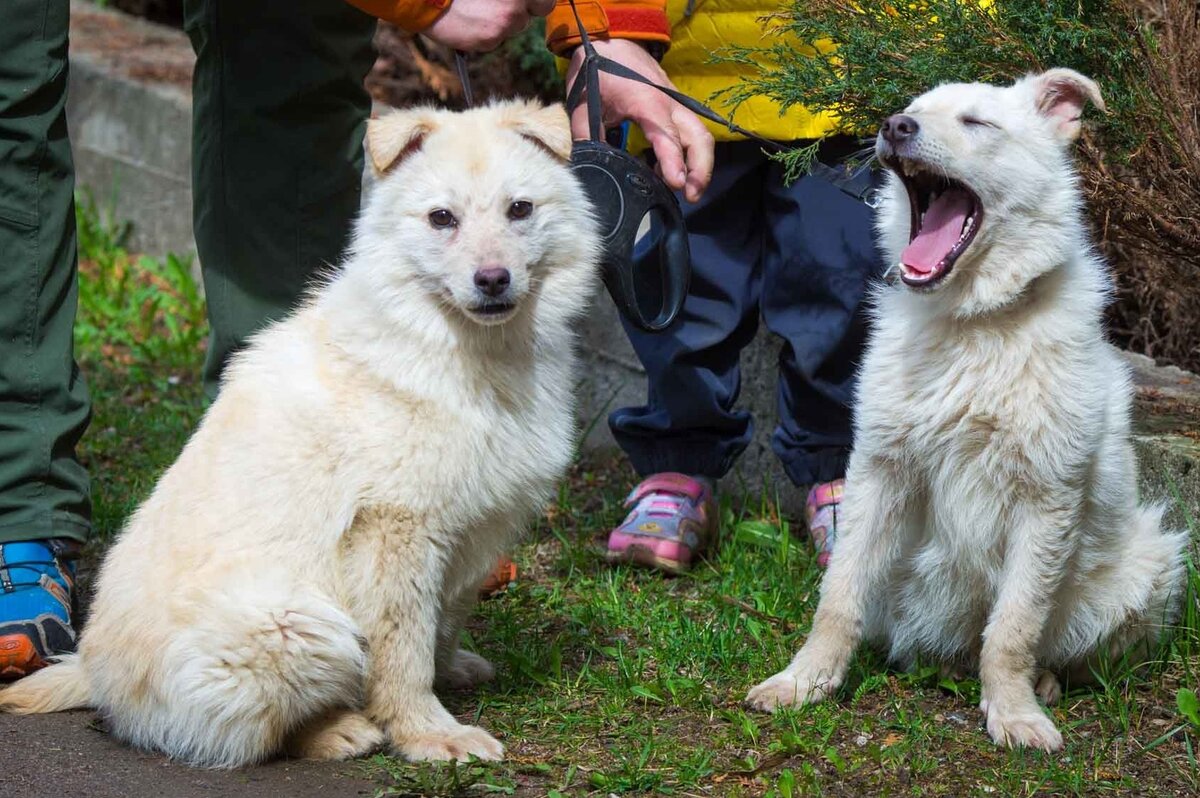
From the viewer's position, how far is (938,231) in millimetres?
3248

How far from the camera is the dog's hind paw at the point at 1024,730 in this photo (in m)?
3.08

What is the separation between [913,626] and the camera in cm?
343

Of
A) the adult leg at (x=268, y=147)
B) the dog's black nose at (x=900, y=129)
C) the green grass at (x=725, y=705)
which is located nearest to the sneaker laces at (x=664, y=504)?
the green grass at (x=725, y=705)

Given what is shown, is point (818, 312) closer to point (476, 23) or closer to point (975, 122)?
point (975, 122)

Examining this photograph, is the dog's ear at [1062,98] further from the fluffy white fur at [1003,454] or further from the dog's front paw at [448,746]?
the dog's front paw at [448,746]

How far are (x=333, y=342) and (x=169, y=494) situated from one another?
1.69 ft

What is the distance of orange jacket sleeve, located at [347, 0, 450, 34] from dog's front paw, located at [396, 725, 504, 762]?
1690mm

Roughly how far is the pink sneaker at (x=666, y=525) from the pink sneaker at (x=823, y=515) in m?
0.35

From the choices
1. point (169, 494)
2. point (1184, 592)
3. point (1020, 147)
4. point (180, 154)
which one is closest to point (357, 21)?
point (169, 494)

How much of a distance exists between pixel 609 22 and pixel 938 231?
48.1 inches

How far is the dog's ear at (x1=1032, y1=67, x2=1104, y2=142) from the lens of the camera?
3.16 m

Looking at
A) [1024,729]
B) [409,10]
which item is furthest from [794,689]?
[409,10]

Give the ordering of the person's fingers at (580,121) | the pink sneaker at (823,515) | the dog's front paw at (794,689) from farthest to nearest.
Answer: the pink sneaker at (823,515)
the person's fingers at (580,121)
the dog's front paw at (794,689)

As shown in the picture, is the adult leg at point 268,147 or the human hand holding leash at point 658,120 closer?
the human hand holding leash at point 658,120
